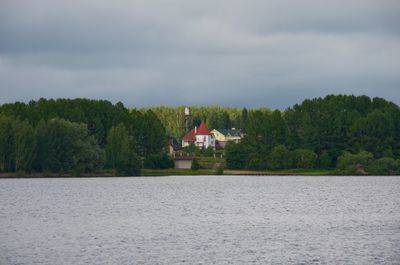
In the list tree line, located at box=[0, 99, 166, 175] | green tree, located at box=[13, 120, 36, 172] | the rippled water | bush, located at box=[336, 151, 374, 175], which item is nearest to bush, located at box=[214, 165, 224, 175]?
tree line, located at box=[0, 99, 166, 175]

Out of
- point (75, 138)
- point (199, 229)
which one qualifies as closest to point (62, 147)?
point (75, 138)

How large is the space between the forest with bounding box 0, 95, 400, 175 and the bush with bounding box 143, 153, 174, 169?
6.8 inches

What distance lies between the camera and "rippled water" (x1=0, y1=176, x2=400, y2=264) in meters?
37.2

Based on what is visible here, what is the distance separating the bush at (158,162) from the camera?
144 meters

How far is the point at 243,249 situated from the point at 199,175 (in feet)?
359

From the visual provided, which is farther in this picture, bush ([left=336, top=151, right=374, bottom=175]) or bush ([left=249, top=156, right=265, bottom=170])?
bush ([left=249, top=156, right=265, bottom=170])

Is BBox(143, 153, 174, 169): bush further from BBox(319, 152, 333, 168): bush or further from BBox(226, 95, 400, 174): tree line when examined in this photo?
BBox(319, 152, 333, 168): bush

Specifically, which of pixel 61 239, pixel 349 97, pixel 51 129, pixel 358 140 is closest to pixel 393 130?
pixel 358 140

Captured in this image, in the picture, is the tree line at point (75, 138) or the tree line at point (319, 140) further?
the tree line at point (319, 140)

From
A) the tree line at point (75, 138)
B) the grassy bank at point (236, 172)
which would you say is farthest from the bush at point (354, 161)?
the tree line at point (75, 138)

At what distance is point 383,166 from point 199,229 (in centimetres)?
8894

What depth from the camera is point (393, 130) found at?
14512 cm

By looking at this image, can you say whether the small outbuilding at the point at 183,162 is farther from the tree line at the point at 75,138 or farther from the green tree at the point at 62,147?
the green tree at the point at 62,147

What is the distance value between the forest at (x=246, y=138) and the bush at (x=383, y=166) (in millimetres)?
159
